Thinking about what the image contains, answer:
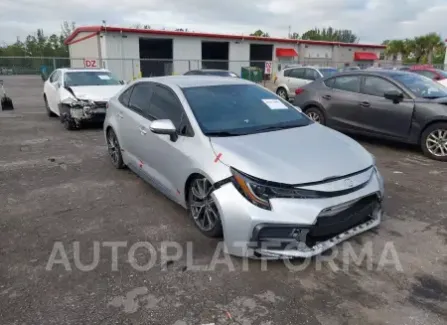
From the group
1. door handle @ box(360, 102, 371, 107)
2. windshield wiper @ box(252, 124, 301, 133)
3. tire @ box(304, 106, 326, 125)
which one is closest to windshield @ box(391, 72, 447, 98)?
door handle @ box(360, 102, 371, 107)

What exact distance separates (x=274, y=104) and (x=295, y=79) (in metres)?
10.9

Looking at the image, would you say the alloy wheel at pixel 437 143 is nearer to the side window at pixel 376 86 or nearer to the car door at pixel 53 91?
the side window at pixel 376 86

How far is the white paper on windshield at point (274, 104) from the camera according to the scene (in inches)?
173

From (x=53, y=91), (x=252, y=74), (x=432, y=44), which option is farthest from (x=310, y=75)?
(x=432, y=44)

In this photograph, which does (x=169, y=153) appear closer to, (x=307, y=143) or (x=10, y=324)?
(x=307, y=143)

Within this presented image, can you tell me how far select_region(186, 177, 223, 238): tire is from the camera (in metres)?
3.43

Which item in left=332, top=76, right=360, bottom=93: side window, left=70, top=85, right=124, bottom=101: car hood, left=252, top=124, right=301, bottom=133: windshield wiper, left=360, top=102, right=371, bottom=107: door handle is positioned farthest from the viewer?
left=70, top=85, right=124, bottom=101: car hood

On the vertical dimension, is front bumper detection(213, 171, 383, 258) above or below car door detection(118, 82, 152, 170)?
below

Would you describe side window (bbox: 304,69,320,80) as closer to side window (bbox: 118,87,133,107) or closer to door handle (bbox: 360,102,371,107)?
door handle (bbox: 360,102,371,107)

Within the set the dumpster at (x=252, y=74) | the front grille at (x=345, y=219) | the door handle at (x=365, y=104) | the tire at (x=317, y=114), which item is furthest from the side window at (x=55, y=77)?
the dumpster at (x=252, y=74)

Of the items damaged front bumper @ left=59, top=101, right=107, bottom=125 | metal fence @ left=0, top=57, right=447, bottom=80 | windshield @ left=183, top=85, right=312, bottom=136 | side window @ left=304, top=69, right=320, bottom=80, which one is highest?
metal fence @ left=0, top=57, right=447, bottom=80

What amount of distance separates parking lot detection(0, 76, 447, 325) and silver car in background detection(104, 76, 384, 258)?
260 millimetres

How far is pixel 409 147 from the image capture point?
7270 mm

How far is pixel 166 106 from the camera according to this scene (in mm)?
4309
